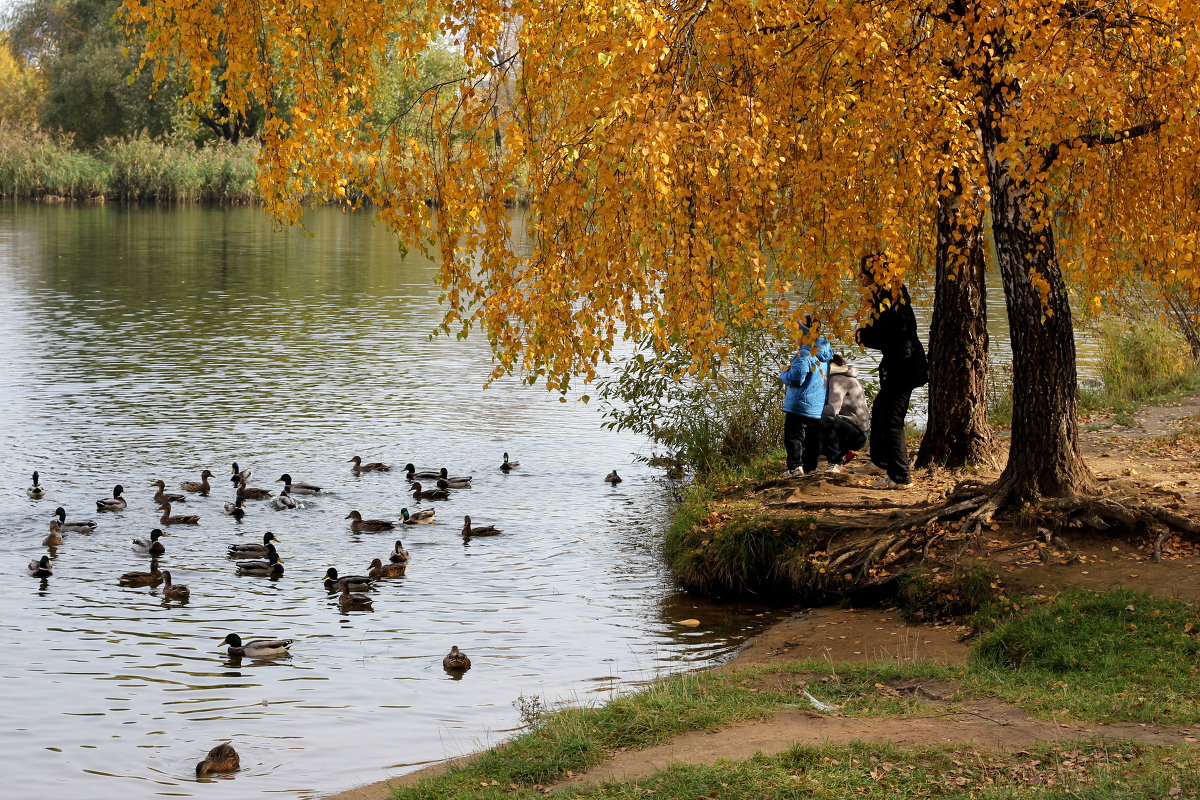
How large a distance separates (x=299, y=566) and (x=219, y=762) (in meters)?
5.93

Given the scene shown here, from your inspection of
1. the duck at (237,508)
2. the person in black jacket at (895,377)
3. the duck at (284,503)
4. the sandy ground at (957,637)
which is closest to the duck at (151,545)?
the duck at (237,508)

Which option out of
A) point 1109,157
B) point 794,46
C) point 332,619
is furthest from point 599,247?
point 332,619

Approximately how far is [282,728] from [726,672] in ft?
11.4

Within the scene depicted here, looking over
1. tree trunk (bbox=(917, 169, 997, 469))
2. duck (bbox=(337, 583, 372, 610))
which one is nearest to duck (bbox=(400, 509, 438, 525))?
Answer: duck (bbox=(337, 583, 372, 610))

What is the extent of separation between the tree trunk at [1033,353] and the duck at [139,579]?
28.9ft

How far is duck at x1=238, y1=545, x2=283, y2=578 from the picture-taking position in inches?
575

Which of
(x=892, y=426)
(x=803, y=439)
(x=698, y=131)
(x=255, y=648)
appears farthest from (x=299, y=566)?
(x=698, y=131)

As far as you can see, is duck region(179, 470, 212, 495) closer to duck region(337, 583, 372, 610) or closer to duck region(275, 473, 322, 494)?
duck region(275, 473, 322, 494)

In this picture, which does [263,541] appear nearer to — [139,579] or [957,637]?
[139,579]

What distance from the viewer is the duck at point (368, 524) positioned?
16578 mm

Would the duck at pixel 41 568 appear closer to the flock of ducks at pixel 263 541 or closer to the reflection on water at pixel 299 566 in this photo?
the flock of ducks at pixel 263 541

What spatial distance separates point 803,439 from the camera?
1556 centimetres

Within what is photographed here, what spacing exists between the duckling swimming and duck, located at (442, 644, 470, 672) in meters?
4.26

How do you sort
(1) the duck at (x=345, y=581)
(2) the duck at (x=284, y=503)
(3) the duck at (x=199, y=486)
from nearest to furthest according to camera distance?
(1) the duck at (x=345, y=581) < (2) the duck at (x=284, y=503) < (3) the duck at (x=199, y=486)
